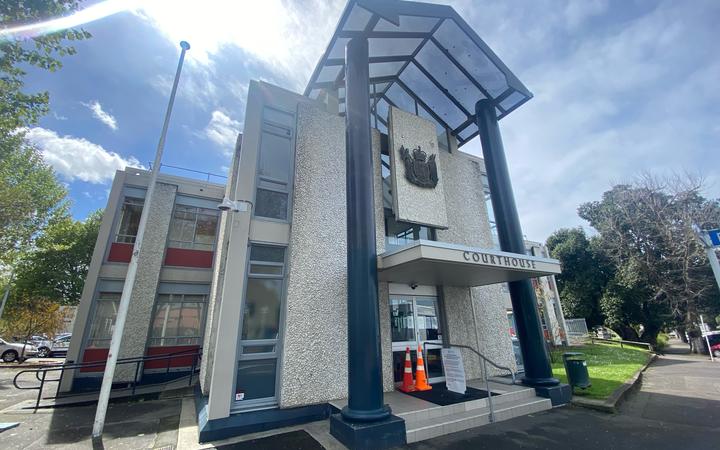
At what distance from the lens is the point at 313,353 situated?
607 centimetres

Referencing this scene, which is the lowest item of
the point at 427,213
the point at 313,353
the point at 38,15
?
the point at 313,353

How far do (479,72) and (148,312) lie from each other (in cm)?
1364

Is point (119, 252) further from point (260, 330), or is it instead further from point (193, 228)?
point (260, 330)

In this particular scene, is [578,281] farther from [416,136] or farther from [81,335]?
[81,335]

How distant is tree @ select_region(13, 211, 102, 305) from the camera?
1884 centimetres

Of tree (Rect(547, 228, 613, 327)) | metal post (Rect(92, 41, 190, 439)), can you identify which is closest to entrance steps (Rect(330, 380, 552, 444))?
metal post (Rect(92, 41, 190, 439))

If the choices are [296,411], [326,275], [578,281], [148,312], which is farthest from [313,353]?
[578,281]

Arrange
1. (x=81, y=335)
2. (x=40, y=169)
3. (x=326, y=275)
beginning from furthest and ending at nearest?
(x=40, y=169) < (x=81, y=335) < (x=326, y=275)

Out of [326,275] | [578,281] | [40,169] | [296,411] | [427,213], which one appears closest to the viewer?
[296,411]

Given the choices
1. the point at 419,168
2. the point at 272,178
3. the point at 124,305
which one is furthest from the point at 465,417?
the point at 124,305

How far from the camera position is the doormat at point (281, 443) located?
4.64m

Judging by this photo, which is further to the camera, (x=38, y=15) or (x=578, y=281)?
(x=578, y=281)

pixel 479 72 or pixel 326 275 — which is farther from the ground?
pixel 479 72

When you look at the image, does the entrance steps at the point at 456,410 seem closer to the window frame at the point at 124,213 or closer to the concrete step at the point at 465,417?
the concrete step at the point at 465,417
